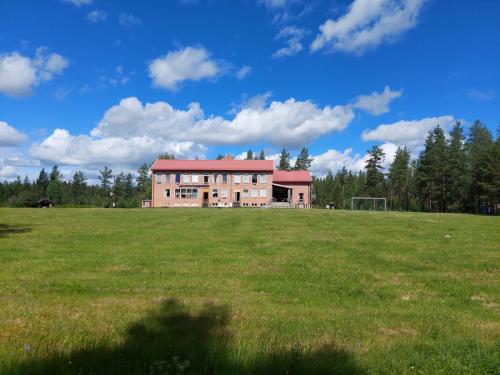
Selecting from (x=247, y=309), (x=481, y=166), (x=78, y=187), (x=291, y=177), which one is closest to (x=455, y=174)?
(x=481, y=166)

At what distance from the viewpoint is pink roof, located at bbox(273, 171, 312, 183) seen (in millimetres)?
67750

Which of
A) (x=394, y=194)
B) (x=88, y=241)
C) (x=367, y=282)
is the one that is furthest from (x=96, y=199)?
(x=367, y=282)

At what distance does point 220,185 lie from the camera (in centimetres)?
6688

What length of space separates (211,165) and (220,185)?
378 centimetres

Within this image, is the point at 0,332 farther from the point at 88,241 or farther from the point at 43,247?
the point at 88,241

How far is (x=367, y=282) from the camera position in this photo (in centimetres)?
916

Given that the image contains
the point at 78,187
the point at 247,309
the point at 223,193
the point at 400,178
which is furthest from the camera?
the point at 78,187

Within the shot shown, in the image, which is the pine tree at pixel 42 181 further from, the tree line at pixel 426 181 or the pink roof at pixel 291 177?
the pink roof at pixel 291 177

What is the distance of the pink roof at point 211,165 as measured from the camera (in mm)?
66250

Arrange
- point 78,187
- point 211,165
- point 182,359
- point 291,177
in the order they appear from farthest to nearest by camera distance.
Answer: point 78,187, point 291,177, point 211,165, point 182,359

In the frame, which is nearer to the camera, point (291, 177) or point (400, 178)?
point (291, 177)

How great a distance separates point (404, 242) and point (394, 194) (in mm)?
99735

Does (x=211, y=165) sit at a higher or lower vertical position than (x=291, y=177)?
higher

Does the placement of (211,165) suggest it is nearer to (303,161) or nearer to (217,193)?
(217,193)
